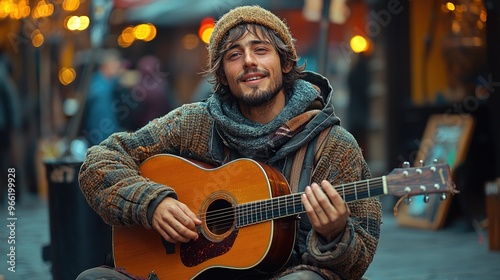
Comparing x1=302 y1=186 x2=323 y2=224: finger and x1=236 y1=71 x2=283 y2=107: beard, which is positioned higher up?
x1=236 y1=71 x2=283 y2=107: beard

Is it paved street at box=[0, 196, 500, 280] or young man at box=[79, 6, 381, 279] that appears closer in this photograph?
young man at box=[79, 6, 381, 279]

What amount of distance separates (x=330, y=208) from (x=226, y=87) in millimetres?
1009

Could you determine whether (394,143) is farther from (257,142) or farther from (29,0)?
(257,142)

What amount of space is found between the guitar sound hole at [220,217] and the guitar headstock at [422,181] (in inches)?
28.2

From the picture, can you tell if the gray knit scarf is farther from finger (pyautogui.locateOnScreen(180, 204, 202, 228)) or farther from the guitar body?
finger (pyautogui.locateOnScreen(180, 204, 202, 228))

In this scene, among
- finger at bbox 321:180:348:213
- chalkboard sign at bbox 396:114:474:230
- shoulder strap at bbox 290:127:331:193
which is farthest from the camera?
chalkboard sign at bbox 396:114:474:230

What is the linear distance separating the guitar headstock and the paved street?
2.61m

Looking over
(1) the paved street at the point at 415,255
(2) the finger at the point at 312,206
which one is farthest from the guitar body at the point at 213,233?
(1) the paved street at the point at 415,255

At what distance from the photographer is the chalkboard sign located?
800cm

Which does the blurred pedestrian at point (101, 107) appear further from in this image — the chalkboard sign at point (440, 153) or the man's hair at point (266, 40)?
the man's hair at point (266, 40)

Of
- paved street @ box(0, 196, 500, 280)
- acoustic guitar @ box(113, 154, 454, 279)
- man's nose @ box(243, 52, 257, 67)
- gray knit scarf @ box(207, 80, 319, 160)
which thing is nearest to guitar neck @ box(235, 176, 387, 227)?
acoustic guitar @ box(113, 154, 454, 279)

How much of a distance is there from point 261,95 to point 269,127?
13 centimetres

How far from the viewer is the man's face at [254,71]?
3.65 m

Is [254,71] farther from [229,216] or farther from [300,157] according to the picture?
[229,216]
